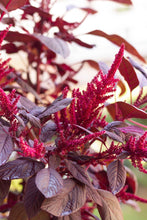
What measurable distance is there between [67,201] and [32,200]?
0.06 metres

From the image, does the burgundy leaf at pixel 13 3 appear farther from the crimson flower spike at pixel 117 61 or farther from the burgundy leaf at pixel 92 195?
the burgundy leaf at pixel 92 195

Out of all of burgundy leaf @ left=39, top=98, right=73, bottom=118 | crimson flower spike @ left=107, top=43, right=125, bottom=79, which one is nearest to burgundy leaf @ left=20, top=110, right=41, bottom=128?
burgundy leaf @ left=39, top=98, right=73, bottom=118

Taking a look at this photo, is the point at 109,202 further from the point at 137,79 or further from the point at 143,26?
the point at 143,26

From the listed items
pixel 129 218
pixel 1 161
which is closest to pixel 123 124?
pixel 1 161

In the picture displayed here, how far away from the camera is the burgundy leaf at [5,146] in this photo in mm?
391

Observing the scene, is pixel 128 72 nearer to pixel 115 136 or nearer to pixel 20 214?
pixel 115 136

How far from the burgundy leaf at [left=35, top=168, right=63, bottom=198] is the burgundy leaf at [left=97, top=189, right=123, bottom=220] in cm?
12

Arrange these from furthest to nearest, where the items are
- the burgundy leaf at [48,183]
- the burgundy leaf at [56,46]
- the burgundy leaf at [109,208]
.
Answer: the burgundy leaf at [56,46] → the burgundy leaf at [109,208] → the burgundy leaf at [48,183]

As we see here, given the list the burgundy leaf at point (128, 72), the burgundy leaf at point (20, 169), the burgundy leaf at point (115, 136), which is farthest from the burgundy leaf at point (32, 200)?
the burgundy leaf at point (128, 72)

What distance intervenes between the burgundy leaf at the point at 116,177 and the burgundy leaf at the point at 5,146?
16 cm

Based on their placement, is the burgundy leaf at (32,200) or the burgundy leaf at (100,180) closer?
the burgundy leaf at (32,200)

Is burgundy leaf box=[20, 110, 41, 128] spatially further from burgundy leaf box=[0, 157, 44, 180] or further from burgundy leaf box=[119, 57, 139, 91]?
burgundy leaf box=[119, 57, 139, 91]

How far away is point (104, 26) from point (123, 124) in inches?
111

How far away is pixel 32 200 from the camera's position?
0.45 metres
